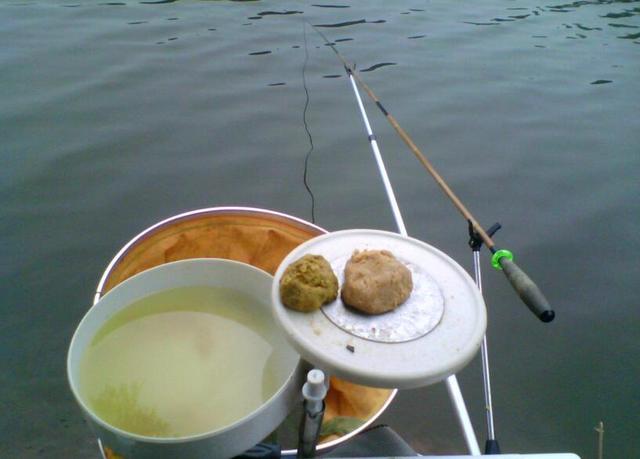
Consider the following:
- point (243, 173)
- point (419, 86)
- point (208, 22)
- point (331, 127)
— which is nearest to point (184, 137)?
point (243, 173)

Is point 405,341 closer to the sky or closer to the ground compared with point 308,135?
closer to the sky

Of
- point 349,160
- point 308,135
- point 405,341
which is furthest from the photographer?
point 308,135

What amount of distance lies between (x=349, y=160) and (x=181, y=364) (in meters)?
3.12

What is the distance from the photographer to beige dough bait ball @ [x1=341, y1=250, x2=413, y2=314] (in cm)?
110

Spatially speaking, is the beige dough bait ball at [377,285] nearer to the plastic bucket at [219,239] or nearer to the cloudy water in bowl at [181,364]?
the cloudy water in bowl at [181,364]

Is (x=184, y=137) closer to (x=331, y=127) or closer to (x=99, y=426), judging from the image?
(x=331, y=127)

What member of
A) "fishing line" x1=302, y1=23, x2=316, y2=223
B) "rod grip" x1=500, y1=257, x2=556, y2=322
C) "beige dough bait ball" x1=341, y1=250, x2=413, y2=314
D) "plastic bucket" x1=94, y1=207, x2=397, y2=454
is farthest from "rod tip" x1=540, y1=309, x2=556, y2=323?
"fishing line" x1=302, y1=23, x2=316, y2=223

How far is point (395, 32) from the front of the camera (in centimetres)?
665

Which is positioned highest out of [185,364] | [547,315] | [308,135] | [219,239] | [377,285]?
[377,285]

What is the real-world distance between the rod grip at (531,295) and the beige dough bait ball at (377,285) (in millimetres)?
342

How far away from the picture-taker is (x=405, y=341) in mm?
1045

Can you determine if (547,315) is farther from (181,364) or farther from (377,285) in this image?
(181,364)

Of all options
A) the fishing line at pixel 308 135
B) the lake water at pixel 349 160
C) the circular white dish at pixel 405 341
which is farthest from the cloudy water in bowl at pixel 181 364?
the fishing line at pixel 308 135

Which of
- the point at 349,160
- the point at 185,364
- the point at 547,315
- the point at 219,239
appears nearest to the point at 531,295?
the point at 547,315
